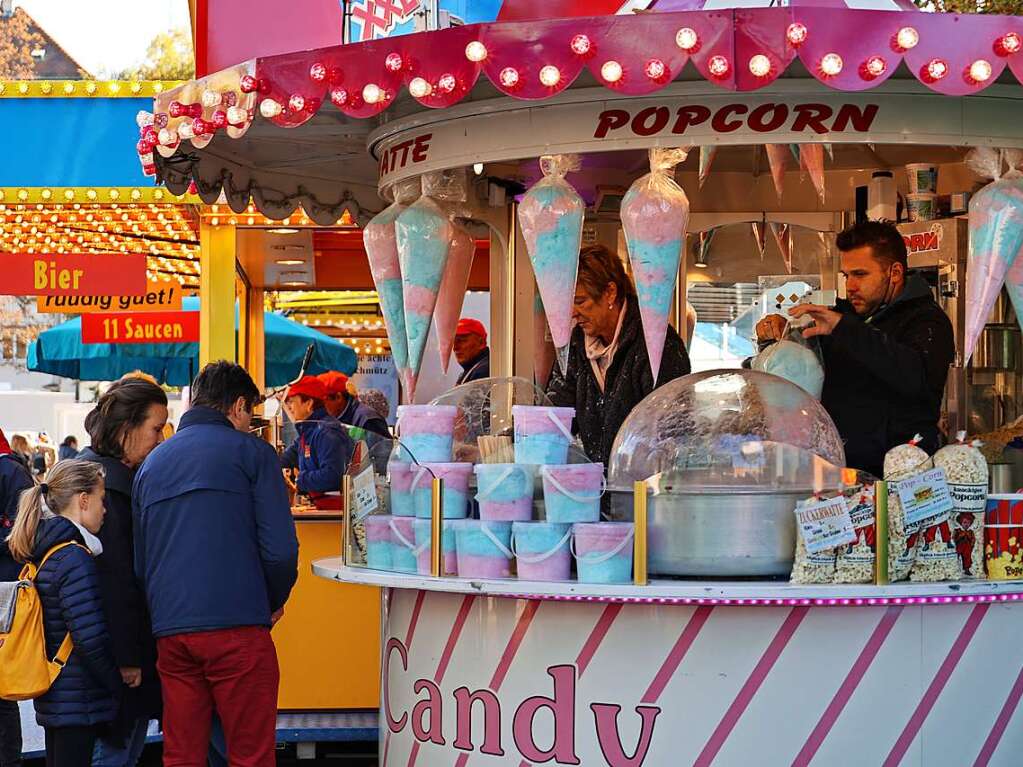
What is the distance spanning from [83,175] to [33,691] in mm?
5467

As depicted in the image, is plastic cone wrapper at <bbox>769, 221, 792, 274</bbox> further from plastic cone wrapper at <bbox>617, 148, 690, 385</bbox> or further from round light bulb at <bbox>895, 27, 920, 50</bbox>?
round light bulb at <bbox>895, 27, 920, 50</bbox>

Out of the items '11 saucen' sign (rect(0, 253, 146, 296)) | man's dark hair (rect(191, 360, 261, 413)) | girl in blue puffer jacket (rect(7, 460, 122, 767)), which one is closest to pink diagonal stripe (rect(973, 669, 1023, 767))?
man's dark hair (rect(191, 360, 261, 413))

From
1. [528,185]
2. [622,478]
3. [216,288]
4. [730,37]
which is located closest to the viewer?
[730,37]

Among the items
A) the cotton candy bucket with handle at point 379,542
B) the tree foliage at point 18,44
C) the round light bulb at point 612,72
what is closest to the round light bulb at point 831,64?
the round light bulb at point 612,72

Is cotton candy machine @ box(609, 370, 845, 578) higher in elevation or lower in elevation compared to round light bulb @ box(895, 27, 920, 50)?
lower

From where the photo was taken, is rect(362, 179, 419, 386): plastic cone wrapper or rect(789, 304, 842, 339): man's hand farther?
rect(362, 179, 419, 386): plastic cone wrapper

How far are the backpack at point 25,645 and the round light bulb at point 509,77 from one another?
2150 millimetres

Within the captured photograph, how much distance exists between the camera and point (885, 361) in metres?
5.05

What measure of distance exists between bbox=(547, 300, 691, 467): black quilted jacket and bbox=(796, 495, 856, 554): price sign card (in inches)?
52.0

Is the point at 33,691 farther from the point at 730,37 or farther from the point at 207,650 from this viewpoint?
the point at 730,37

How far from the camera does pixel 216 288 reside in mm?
8906

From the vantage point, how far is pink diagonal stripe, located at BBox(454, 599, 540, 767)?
476 centimetres

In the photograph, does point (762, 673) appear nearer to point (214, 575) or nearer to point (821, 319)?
point (821, 319)

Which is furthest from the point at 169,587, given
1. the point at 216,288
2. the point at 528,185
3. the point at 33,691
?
the point at 216,288
